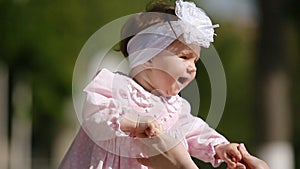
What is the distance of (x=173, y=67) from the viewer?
209 centimetres

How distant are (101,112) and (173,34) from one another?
228mm

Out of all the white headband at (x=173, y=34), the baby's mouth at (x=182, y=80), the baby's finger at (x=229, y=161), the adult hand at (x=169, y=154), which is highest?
the white headband at (x=173, y=34)

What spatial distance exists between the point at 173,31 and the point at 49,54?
61.3 ft

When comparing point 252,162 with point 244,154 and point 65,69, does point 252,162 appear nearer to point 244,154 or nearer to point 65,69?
point 244,154

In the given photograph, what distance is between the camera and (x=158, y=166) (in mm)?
1958

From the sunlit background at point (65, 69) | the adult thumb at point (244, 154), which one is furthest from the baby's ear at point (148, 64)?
the sunlit background at point (65, 69)

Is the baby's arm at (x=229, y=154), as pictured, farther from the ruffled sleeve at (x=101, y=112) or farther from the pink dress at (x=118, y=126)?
the ruffled sleeve at (x=101, y=112)

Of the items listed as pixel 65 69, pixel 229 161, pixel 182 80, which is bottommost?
pixel 65 69

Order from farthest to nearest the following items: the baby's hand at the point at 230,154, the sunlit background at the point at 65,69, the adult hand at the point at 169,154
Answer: the sunlit background at the point at 65,69 → the baby's hand at the point at 230,154 → the adult hand at the point at 169,154

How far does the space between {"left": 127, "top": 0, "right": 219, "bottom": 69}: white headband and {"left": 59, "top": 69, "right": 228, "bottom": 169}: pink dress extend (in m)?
0.06

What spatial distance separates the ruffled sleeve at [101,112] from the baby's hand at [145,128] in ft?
0.11

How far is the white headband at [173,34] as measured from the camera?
208 cm

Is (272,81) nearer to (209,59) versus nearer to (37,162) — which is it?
(209,59)

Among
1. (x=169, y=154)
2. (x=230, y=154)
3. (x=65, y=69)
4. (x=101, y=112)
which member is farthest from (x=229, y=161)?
(x=65, y=69)
